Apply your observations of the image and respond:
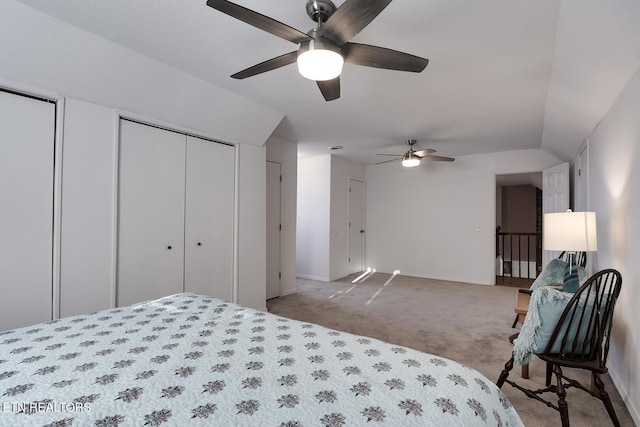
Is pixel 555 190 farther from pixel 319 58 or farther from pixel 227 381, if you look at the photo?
pixel 227 381

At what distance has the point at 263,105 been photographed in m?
3.26

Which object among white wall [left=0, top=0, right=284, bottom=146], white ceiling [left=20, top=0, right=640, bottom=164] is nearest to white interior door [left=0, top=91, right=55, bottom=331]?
A: white wall [left=0, top=0, right=284, bottom=146]

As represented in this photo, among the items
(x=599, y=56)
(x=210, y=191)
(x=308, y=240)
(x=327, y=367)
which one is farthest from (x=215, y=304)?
(x=308, y=240)

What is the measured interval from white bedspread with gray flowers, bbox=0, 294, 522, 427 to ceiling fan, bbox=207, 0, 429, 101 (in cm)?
134

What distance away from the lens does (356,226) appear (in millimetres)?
6488

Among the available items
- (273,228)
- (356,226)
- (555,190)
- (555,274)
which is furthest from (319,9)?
(356,226)

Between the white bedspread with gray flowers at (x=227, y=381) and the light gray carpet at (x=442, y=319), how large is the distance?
4.51ft

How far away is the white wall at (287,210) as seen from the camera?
15.3ft

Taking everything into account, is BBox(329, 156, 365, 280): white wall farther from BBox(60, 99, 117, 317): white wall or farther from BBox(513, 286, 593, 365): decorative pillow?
BBox(513, 286, 593, 365): decorative pillow

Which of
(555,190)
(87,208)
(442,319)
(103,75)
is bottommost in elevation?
(442,319)

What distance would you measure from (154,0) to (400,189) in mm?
5326

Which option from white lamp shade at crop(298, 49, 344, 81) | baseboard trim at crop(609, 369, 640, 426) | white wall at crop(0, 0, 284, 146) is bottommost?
baseboard trim at crop(609, 369, 640, 426)

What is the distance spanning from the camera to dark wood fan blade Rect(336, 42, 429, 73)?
162 cm

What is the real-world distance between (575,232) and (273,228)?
135 inches
